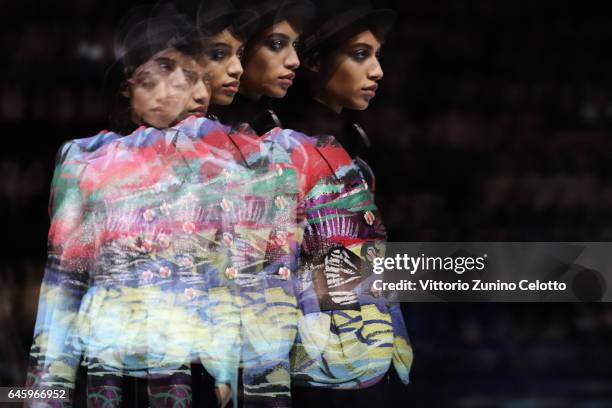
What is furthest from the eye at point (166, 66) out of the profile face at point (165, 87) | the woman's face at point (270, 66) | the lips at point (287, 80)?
the lips at point (287, 80)

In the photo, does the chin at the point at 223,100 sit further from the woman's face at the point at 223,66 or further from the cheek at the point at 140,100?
the cheek at the point at 140,100

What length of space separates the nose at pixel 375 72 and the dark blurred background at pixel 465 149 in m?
0.03

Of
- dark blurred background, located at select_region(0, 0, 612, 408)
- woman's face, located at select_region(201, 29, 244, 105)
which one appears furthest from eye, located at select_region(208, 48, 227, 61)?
dark blurred background, located at select_region(0, 0, 612, 408)

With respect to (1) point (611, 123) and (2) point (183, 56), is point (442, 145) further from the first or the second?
(2) point (183, 56)

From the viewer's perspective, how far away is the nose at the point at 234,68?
3223mm

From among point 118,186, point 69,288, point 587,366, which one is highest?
point 118,186

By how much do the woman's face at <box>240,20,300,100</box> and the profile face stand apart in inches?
6.6

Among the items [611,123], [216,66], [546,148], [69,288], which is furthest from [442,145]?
[69,288]

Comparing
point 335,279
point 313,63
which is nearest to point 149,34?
point 313,63

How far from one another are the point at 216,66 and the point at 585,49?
130 centimetres

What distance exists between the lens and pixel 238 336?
125 inches

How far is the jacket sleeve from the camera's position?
3150 mm

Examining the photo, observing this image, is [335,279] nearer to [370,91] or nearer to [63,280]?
[370,91]

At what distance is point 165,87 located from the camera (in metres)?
3.19
